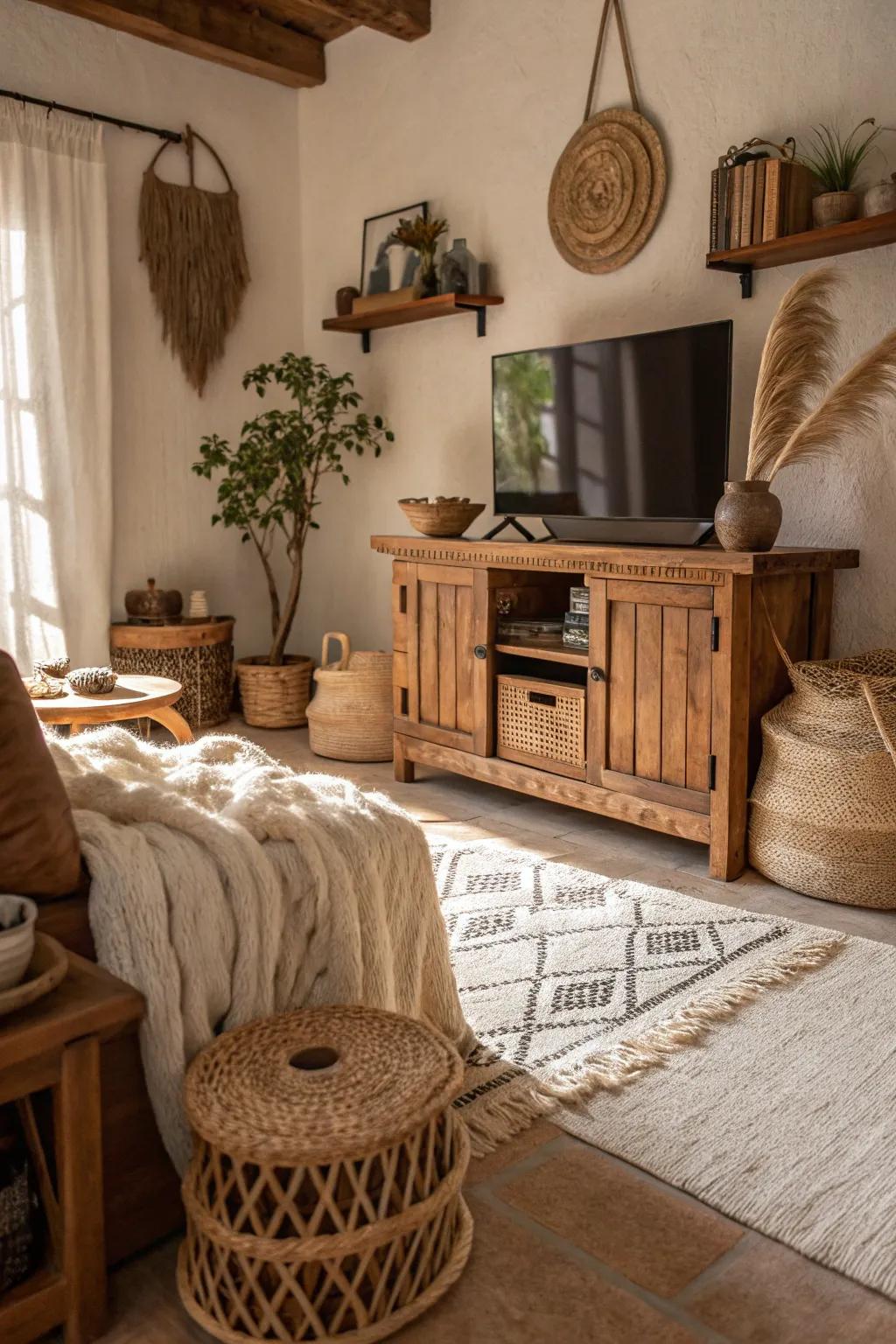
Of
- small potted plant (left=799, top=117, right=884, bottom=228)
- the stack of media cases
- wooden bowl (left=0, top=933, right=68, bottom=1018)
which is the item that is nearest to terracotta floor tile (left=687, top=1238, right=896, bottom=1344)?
wooden bowl (left=0, top=933, right=68, bottom=1018)

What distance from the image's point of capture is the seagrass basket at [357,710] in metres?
4.05

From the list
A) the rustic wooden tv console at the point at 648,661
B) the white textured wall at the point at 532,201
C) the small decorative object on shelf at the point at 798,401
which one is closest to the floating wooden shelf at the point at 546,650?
the rustic wooden tv console at the point at 648,661

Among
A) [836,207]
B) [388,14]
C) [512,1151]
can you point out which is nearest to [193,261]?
[388,14]

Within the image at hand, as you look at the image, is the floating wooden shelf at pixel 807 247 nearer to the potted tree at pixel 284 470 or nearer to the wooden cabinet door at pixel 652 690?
the wooden cabinet door at pixel 652 690

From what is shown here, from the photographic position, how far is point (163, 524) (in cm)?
462

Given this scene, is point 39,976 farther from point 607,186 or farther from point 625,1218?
point 607,186

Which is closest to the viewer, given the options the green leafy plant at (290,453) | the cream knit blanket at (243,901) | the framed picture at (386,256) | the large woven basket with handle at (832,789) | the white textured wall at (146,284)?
the cream knit blanket at (243,901)

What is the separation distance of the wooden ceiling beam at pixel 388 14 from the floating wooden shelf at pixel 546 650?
→ 2401mm

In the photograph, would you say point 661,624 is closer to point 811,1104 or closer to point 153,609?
point 811,1104

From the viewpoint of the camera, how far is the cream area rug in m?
1.55

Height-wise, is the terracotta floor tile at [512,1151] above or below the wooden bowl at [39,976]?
below

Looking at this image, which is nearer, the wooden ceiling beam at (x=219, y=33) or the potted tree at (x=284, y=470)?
the wooden ceiling beam at (x=219, y=33)

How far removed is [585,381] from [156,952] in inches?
97.2

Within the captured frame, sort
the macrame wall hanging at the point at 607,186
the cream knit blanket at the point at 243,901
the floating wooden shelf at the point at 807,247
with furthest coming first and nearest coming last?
the macrame wall hanging at the point at 607,186 < the floating wooden shelf at the point at 807,247 < the cream knit blanket at the point at 243,901
